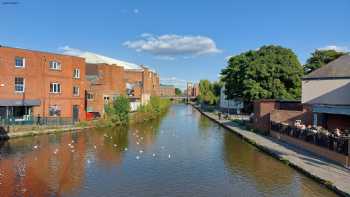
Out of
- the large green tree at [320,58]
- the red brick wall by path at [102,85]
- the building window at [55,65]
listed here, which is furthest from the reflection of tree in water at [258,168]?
the large green tree at [320,58]

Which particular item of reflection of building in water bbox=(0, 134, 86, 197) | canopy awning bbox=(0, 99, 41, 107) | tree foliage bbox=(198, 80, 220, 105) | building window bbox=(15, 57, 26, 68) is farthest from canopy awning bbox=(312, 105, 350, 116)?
tree foliage bbox=(198, 80, 220, 105)

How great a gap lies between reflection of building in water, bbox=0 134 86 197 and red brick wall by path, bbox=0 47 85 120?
11.3 metres

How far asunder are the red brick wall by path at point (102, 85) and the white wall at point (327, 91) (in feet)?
89.3

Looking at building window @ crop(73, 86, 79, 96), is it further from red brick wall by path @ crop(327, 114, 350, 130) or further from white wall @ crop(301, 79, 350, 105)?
red brick wall by path @ crop(327, 114, 350, 130)

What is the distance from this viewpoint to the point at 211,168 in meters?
20.3

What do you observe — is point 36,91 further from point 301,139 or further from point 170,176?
point 301,139

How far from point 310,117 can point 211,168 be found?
1490 cm

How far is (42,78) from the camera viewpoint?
Result: 37.6 metres

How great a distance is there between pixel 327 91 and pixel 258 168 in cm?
1461

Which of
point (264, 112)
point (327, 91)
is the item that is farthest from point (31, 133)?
point (327, 91)

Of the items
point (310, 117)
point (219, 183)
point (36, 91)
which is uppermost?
point (36, 91)

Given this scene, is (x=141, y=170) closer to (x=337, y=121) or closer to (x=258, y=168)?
(x=258, y=168)

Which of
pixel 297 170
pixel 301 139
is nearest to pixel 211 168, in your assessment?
pixel 297 170

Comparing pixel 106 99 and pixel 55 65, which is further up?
pixel 55 65
